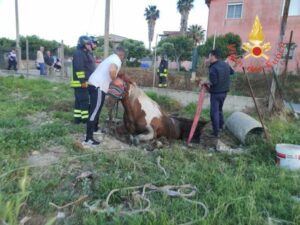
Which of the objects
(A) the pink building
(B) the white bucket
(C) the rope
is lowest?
(C) the rope

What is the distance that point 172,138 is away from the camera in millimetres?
5758

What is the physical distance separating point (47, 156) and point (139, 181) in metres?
1.60

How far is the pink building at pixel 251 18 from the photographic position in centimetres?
2011

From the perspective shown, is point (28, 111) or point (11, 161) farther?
point (28, 111)

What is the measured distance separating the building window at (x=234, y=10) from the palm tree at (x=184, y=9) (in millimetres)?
25198

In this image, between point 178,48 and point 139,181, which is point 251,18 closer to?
point 178,48

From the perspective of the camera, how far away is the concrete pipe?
5385 millimetres

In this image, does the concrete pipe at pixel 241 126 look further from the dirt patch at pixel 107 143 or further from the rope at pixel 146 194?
the rope at pixel 146 194

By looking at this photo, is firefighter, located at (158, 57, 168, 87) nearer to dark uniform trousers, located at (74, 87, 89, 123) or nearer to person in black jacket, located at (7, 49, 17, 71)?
dark uniform trousers, located at (74, 87, 89, 123)

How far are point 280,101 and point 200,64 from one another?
6.68 meters

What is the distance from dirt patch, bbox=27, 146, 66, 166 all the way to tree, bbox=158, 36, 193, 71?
25.2 m

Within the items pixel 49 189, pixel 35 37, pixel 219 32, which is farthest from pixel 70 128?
pixel 35 37

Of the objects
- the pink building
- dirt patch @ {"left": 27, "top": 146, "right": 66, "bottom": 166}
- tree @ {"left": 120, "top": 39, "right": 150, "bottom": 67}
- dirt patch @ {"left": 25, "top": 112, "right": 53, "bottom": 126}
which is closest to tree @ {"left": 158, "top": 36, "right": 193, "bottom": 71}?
tree @ {"left": 120, "top": 39, "right": 150, "bottom": 67}

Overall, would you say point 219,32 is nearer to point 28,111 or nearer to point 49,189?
point 28,111
